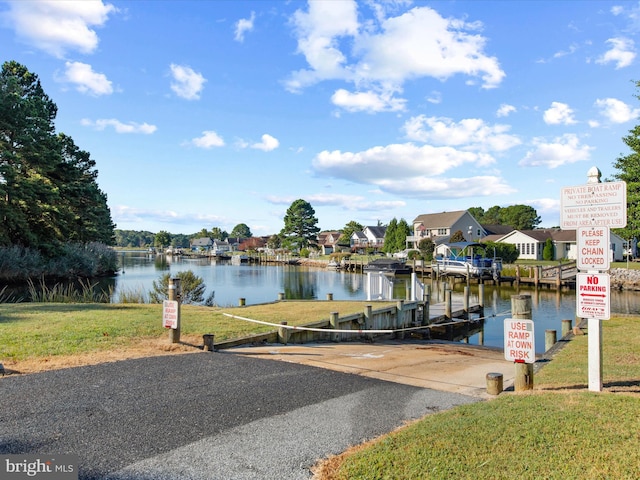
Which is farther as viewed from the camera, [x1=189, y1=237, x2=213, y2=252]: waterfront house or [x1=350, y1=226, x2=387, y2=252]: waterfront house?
[x1=189, y1=237, x2=213, y2=252]: waterfront house

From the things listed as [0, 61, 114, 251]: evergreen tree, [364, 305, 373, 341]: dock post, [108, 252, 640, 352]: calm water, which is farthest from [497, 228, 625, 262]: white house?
[0, 61, 114, 251]: evergreen tree

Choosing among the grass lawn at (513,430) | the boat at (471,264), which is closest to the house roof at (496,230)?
the boat at (471,264)

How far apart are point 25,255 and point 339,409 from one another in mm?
34016

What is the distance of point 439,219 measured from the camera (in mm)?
80125

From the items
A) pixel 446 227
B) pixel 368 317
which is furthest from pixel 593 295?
pixel 446 227

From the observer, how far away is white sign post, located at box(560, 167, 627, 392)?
6.16 m

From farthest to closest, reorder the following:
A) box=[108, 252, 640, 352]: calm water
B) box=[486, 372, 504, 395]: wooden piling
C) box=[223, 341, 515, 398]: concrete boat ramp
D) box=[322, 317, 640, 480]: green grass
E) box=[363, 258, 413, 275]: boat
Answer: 1. box=[363, 258, 413, 275]: boat
2. box=[108, 252, 640, 352]: calm water
3. box=[223, 341, 515, 398]: concrete boat ramp
4. box=[486, 372, 504, 395]: wooden piling
5. box=[322, 317, 640, 480]: green grass

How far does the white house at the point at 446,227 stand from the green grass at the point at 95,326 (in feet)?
202

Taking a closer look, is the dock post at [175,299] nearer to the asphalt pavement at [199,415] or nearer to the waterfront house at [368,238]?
the asphalt pavement at [199,415]

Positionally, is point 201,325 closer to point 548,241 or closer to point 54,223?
point 54,223

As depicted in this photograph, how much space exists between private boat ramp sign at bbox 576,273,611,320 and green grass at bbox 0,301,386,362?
707cm

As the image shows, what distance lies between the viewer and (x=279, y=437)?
15.9 ft

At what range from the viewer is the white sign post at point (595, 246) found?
616cm

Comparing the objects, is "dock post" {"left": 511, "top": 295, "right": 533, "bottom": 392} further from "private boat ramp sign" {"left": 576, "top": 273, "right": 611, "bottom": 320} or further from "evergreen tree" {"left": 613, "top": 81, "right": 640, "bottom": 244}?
"evergreen tree" {"left": 613, "top": 81, "right": 640, "bottom": 244}
